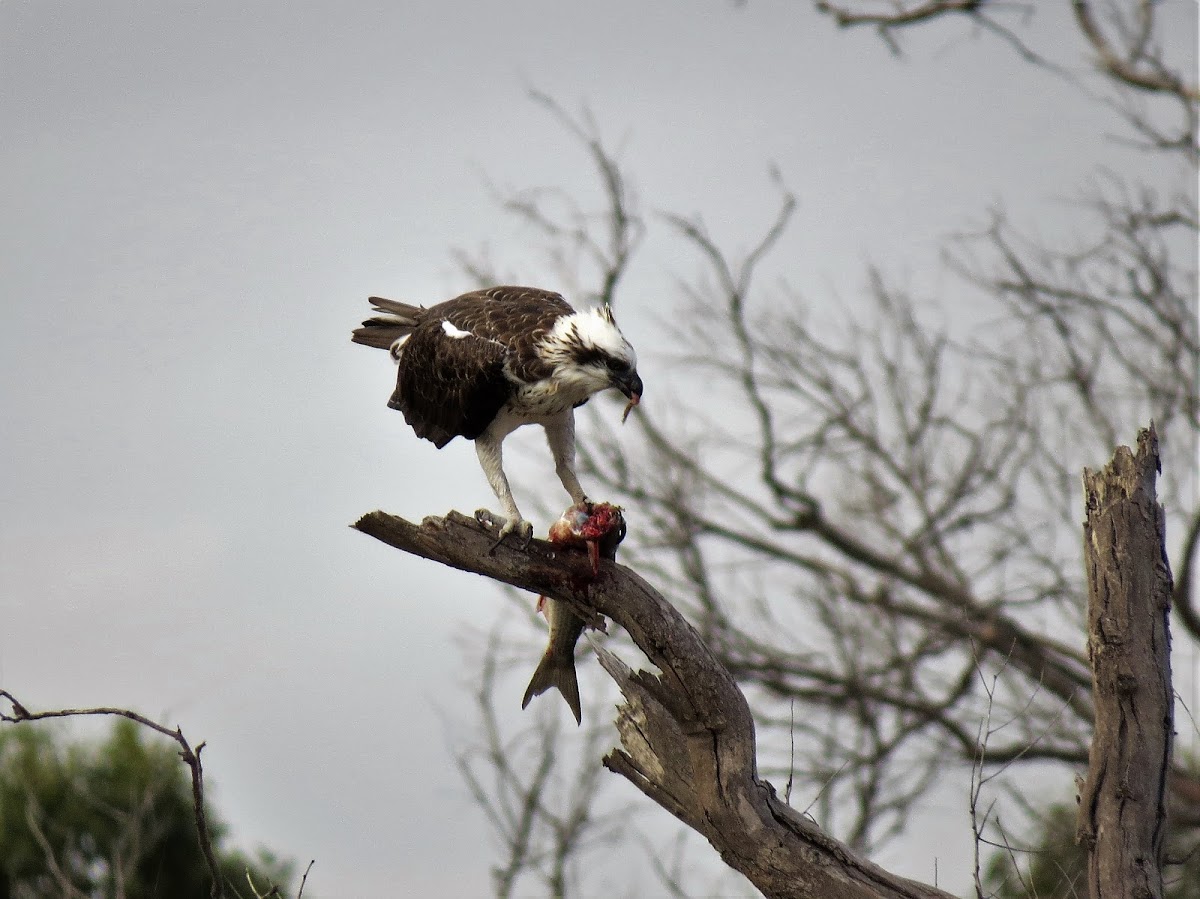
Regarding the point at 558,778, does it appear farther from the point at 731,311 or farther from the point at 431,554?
the point at 431,554

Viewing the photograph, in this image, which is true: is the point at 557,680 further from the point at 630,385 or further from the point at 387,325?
the point at 387,325

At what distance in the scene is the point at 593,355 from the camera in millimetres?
4621

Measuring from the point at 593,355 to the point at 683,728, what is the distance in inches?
54.3

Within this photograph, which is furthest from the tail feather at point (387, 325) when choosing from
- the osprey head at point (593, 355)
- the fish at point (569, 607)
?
the fish at point (569, 607)

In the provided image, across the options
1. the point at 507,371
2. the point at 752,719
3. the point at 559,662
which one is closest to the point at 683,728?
the point at 752,719

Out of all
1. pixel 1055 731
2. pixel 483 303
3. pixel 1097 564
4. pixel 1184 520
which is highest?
pixel 1184 520

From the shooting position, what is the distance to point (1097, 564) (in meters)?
4.60

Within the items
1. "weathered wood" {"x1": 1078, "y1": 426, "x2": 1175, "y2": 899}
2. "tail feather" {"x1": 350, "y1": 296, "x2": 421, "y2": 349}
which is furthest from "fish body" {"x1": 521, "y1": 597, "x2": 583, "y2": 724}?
"weathered wood" {"x1": 1078, "y1": 426, "x2": 1175, "y2": 899}

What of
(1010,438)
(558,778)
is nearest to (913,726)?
(1010,438)

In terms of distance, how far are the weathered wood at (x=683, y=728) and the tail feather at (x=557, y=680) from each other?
1.39ft

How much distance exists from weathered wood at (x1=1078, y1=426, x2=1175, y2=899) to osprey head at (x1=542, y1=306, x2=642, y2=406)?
1.82 metres

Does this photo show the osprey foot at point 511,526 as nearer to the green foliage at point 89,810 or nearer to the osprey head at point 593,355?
the osprey head at point 593,355

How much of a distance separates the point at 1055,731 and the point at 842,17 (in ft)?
23.1

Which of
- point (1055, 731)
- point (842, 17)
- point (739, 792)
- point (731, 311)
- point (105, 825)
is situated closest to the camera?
point (739, 792)
